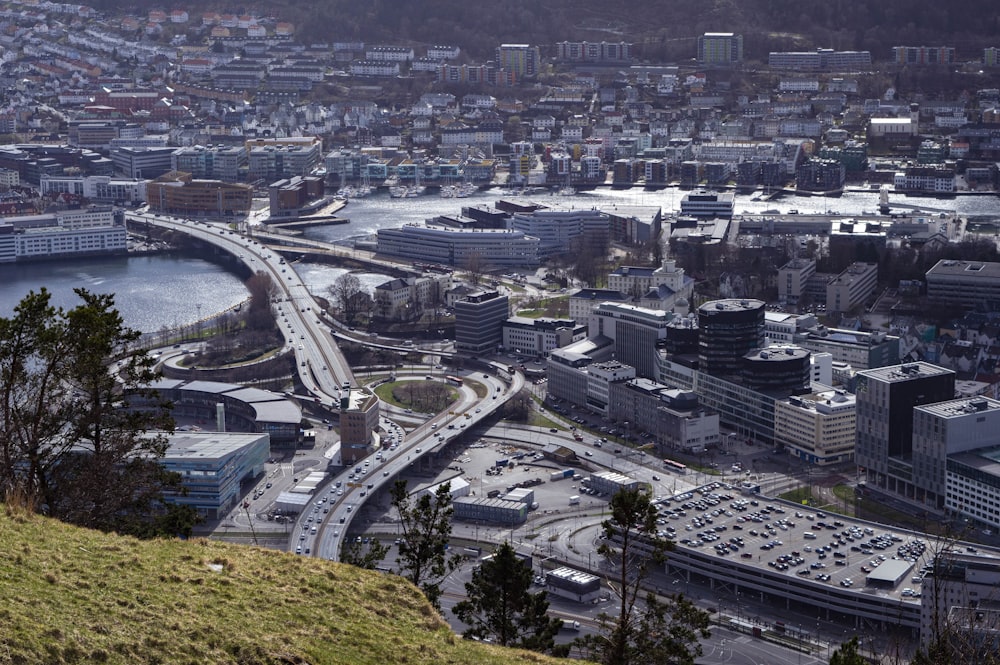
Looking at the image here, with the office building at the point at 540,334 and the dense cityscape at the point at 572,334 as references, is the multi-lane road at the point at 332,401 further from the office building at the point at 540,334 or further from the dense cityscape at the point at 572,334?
the office building at the point at 540,334

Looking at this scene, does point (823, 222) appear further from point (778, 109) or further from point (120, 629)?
point (120, 629)

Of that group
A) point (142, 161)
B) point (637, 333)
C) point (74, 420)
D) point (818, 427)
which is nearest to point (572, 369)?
point (637, 333)

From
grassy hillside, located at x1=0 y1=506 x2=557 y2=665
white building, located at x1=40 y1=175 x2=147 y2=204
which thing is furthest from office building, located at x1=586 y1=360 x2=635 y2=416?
white building, located at x1=40 y1=175 x2=147 y2=204

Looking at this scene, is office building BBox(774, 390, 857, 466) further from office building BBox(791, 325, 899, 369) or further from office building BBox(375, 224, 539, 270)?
office building BBox(375, 224, 539, 270)

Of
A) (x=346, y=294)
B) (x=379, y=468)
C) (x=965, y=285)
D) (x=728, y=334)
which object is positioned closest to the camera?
(x=379, y=468)

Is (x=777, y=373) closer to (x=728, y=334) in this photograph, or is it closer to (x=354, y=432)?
(x=728, y=334)
